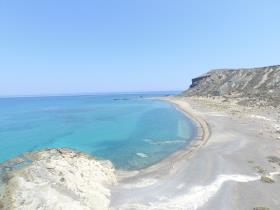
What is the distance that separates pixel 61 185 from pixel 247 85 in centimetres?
10638

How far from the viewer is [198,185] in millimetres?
26344

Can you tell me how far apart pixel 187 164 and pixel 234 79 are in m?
106

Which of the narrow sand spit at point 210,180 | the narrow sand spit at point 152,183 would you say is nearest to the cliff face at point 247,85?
the narrow sand spit at point 210,180

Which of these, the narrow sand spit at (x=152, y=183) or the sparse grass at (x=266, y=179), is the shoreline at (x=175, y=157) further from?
the sparse grass at (x=266, y=179)

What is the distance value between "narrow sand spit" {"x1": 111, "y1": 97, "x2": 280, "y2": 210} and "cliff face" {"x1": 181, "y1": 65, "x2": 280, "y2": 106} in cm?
4578

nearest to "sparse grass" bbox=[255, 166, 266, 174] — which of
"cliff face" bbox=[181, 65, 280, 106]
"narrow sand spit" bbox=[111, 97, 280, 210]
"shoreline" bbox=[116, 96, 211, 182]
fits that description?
"narrow sand spit" bbox=[111, 97, 280, 210]

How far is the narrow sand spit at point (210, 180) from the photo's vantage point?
22875mm

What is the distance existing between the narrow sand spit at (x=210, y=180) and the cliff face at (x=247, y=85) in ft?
150

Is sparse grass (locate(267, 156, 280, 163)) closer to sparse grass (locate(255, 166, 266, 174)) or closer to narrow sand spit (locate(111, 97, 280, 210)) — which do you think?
narrow sand spit (locate(111, 97, 280, 210))

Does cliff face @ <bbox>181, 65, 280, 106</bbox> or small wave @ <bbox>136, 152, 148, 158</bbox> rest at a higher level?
cliff face @ <bbox>181, 65, 280, 106</bbox>

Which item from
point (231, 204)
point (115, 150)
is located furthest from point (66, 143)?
point (231, 204)

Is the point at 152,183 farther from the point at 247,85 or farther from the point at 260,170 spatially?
the point at 247,85

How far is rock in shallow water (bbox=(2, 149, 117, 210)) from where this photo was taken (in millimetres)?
20191

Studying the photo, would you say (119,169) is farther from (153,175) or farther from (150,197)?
(150,197)
